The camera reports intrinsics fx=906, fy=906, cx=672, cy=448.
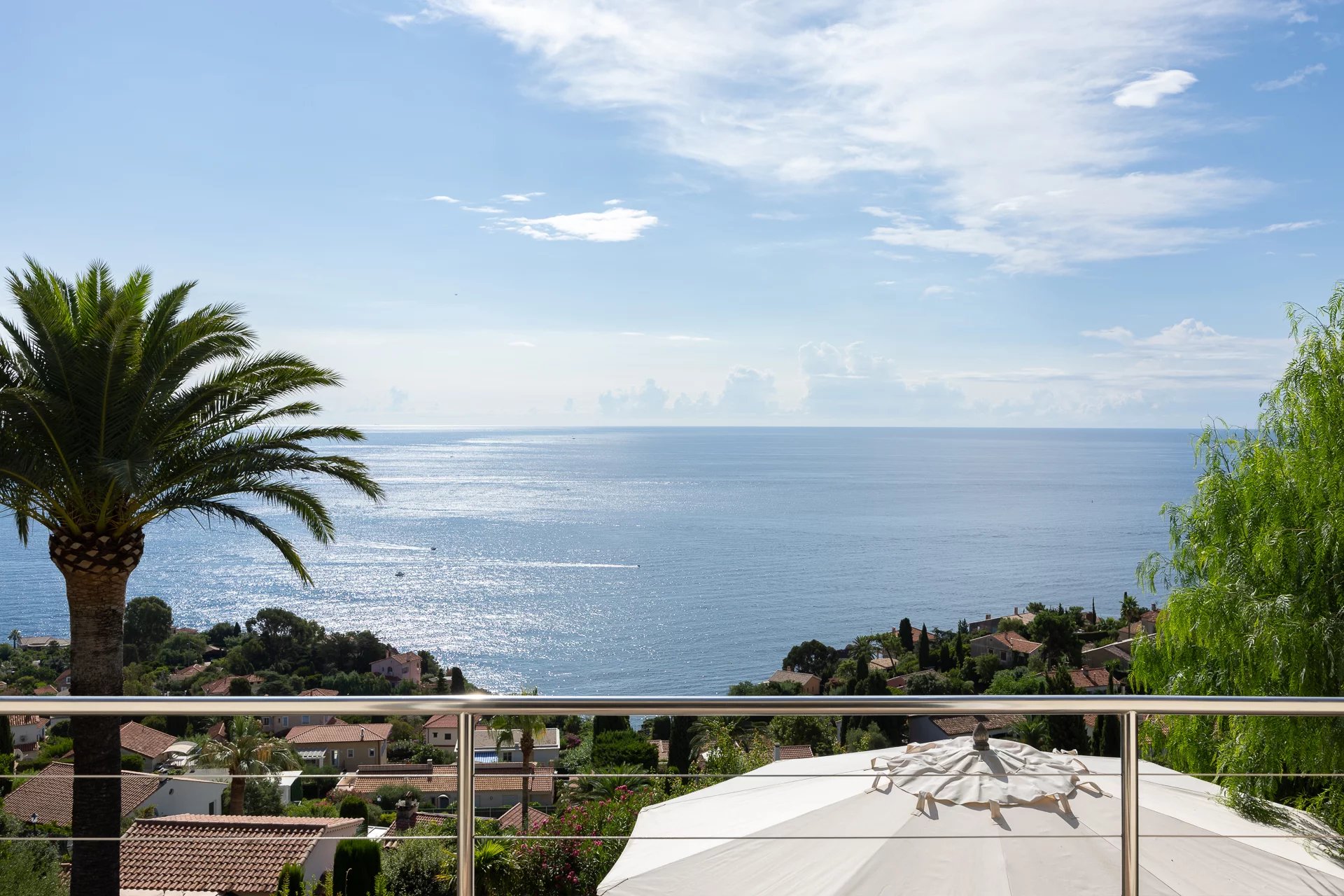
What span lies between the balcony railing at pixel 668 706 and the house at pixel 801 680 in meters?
53.9

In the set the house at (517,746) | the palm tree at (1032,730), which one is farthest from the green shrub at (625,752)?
the palm tree at (1032,730)

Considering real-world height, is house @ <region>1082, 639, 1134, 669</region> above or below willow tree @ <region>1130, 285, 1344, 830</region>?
below

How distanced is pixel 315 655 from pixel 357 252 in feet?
203

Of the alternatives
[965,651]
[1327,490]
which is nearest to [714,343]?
[965,651]

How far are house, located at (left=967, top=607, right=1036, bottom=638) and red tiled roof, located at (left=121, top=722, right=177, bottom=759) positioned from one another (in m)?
49.5

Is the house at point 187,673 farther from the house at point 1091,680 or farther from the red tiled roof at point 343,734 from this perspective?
the house at point 1091,680

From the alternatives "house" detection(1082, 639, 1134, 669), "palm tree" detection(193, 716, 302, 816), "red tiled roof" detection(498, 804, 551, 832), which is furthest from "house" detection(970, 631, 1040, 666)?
"palm tree" detection(193, 716, 302, 816)

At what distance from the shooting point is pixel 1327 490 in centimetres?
1233

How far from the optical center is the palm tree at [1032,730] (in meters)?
28.8

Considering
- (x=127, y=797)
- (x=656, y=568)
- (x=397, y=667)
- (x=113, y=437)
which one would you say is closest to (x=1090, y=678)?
(x=397, y=667)

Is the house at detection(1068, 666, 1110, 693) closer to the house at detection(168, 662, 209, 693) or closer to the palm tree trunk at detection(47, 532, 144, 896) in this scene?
the house at detection(168, 662, 209, 693)

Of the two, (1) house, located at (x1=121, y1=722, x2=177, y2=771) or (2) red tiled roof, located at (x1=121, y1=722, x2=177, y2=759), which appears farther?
(2) red tiled roof, located at (x1=121, y1=722, x2=177, y2=759)

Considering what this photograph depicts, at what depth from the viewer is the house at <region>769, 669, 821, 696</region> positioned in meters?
55.0

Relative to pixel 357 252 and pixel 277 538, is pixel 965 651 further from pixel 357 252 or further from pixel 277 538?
pixel 357 252
